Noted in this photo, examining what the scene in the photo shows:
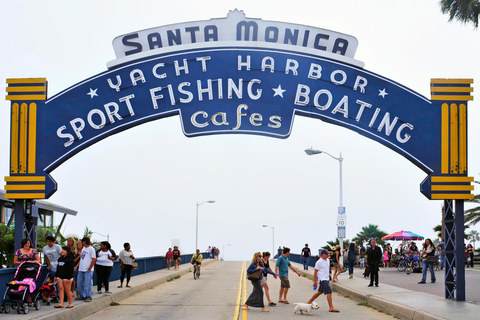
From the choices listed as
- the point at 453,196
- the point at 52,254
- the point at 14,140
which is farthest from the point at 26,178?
the point at 453,196

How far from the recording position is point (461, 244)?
671 inches

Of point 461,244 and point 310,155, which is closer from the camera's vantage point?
point 461,244

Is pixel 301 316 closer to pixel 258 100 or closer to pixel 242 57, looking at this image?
pixel 258 100

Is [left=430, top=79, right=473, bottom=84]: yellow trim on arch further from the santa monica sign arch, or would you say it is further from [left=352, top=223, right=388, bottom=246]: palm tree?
[left=352, top=223, right=388, bottom=246]: palm tree

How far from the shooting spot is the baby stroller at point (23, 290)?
548 inches

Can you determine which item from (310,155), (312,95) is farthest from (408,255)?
(312,95)

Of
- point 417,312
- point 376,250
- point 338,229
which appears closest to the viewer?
point 417,312

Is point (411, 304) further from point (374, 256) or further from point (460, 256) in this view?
point (374, 256)

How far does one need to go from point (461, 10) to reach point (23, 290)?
27.8m

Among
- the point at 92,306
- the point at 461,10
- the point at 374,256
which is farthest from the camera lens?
the point at 461,10

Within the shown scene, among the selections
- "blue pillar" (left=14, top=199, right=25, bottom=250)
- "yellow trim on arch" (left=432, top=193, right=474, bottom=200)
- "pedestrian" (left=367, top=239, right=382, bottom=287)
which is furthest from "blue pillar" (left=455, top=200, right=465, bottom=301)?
"blue pillar" (left=14, top=199, right=25, bottom=250)

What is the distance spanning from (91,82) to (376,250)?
39.9ft

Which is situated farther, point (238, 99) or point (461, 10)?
point (461, 10)

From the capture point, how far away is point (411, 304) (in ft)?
53.8
